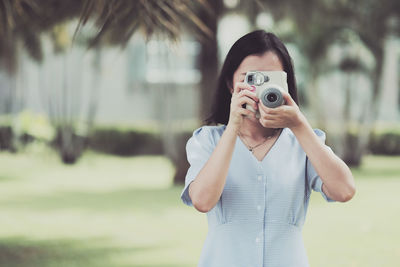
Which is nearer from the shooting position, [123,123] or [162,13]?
[162,13]

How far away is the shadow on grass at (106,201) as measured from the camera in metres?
11.4

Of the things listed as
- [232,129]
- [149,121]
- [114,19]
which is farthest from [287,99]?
[149,121]

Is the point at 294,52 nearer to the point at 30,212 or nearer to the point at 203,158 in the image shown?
the point at 30,212

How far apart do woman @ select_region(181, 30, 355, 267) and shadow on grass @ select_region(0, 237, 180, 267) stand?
4922 millimetres

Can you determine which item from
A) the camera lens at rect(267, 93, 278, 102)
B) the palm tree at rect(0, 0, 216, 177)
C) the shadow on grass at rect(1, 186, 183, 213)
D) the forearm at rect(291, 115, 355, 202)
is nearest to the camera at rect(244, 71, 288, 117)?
the camera lens at rect(267, 93, 278, 102)

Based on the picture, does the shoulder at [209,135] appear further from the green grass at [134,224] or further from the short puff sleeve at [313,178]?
the green grass at [134,224]

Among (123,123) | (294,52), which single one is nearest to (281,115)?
(294,52)

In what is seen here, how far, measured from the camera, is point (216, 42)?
13.8m

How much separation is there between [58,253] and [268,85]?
5915mm

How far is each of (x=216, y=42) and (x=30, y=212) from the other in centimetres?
511

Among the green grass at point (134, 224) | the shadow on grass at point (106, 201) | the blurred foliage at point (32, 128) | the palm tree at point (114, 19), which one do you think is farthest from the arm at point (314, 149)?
the blurred foliage at point (32, 128)

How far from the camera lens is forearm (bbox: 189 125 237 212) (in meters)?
2.26

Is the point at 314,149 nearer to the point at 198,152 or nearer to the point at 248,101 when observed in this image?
the point at 248,101

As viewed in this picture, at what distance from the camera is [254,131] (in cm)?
247
